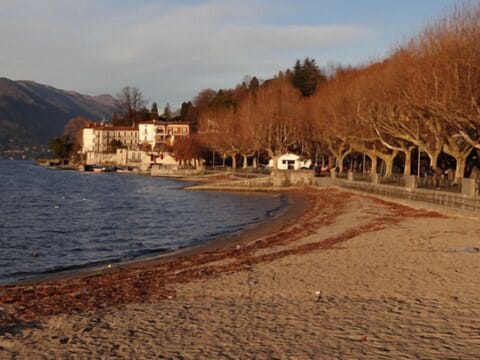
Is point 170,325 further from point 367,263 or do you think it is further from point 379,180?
point 379,180

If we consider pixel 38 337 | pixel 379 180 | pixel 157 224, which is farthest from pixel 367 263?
pixel 379 180

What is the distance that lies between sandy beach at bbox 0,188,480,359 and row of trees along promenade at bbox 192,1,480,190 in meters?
19.6

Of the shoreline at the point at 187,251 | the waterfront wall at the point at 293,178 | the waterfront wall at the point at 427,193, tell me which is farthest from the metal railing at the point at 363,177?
the waterfront wall at the point at 293,178

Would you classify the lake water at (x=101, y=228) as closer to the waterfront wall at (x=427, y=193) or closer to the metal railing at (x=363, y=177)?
the waterfront wall at (x=427, y=193)

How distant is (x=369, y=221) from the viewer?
33062 millimetres

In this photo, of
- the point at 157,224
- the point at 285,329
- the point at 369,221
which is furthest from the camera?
the point at 157,224

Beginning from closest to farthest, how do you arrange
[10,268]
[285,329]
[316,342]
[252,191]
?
[316,342]
[285,329]
[10,268]
[252,191]

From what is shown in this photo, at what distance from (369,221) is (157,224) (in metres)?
13.6

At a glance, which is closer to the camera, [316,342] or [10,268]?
[316,342]

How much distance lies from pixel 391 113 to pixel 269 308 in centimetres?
4362

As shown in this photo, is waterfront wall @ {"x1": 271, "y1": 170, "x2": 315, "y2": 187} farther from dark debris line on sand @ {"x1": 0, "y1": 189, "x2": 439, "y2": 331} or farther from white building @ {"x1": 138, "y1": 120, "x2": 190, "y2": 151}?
white building @ {"x1": 138, "y1": 120, "x2": 190, "y2": 151}

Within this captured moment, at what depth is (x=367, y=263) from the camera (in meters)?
18.4

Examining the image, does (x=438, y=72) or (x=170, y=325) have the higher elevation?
(x=438, y=72)

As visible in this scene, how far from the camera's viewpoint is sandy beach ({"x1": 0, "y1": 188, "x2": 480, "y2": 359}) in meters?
9.77
